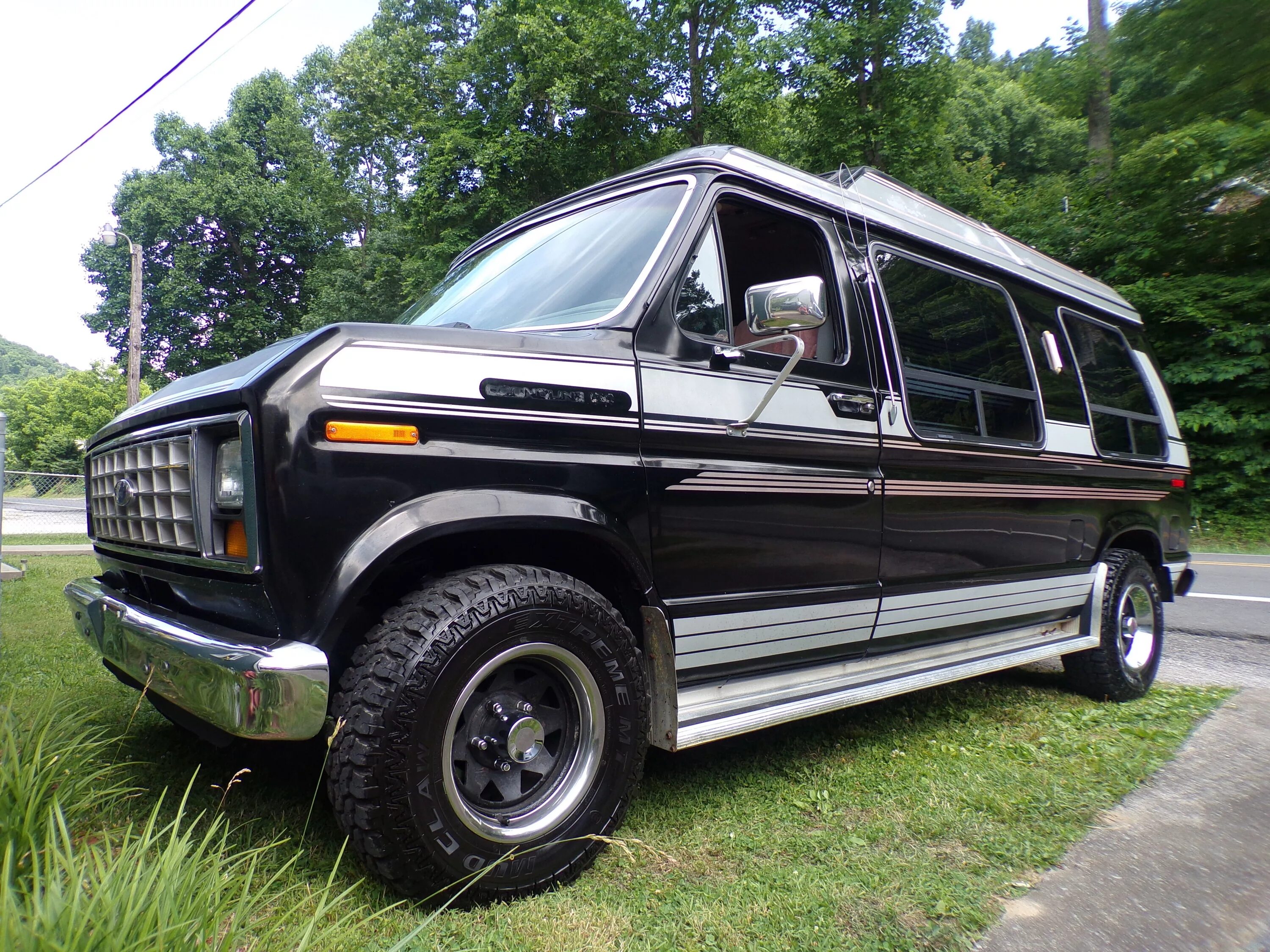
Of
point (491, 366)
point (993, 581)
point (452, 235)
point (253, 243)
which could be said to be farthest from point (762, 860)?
point (253, 243)

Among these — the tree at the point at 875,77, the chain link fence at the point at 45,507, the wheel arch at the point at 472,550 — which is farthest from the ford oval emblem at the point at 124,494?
the tree at the point at 875,77

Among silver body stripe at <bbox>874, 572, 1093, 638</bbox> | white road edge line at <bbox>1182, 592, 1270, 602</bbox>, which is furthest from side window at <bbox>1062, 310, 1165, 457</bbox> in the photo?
white road edge line at <bbox>1182, 592, 1270, 602</bbox>

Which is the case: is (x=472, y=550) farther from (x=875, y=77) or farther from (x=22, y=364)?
(x=22, y=364)

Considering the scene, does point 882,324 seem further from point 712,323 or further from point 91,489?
point 91,489

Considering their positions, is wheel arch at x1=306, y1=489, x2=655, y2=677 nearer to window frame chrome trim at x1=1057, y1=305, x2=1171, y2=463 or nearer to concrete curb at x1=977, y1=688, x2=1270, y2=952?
concrete curb at x1=977, y1=688, x2=1270, y2=952

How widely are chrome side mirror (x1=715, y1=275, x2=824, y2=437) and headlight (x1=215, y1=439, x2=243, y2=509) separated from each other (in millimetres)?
1492

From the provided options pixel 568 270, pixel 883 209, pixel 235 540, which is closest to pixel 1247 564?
pixel 883 209

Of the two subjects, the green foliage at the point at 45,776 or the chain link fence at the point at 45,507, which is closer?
the green foliage at the point at 45,776

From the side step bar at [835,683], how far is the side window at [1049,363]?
117 cm

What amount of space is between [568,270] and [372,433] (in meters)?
1.23

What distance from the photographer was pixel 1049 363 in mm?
4273

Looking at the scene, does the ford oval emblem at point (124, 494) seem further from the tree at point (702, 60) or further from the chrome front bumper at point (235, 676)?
the tree at point (702, 60)

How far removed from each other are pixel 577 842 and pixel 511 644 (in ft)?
2.08

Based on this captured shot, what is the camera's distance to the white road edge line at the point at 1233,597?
301 inches
